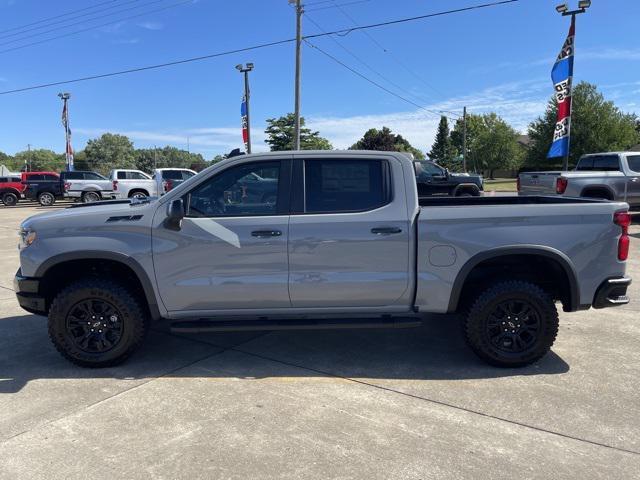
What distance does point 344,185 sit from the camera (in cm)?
415

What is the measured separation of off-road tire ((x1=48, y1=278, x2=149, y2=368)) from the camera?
4051 mm

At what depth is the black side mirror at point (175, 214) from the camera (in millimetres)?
3836

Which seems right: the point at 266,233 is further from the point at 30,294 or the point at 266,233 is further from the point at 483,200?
the point at 483,200

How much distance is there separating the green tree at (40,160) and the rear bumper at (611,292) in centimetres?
12806

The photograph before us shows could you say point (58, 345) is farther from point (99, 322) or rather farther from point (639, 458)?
point (639, 458)

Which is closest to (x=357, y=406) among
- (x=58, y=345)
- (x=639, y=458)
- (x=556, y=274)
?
(x=639, y=458)

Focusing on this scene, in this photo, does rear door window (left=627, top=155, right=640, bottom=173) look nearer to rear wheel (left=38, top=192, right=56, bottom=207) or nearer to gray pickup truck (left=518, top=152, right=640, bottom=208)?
gray pickup truck (left=518, top=152, right=640, bottom=208)

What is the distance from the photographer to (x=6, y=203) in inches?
1032

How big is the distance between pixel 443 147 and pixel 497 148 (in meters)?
16.3

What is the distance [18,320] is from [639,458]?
19.8 ft

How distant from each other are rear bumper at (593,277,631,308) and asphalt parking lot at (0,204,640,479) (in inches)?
23.1

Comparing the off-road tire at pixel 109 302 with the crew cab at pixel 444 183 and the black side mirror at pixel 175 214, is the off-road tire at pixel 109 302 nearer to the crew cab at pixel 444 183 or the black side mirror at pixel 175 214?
the black side mirror at pixel 175 214

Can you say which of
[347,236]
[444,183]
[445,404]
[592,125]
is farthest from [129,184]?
[592,125]

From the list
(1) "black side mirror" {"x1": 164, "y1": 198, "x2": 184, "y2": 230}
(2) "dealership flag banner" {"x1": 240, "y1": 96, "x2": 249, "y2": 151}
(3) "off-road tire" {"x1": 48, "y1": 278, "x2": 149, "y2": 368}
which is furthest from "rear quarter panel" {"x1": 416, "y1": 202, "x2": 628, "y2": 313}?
(2) "dealership flag banner" {"x1": 240, "y1": 96, "x2": 249, "y2": 151}
